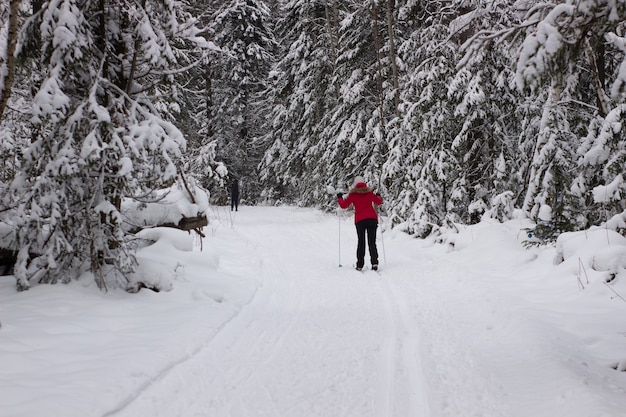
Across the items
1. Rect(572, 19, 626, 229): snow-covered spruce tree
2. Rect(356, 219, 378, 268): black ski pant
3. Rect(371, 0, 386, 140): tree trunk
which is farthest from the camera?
Rect(371, 0, 386, 140): tree trunk

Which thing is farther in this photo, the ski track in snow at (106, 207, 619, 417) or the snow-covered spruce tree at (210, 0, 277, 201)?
the snow-covered spruce tree at (210, 0, 277, 201)

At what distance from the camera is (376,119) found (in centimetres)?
1684

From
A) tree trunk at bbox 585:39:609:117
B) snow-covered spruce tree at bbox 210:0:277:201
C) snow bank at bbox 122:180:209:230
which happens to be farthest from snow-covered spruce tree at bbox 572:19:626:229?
snow-covered spruce tree at bbox 210:0:277:201

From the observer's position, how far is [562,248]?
684cm

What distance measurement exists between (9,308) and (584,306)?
23.2 feet

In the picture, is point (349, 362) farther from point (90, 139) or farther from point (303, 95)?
point (303, 95)

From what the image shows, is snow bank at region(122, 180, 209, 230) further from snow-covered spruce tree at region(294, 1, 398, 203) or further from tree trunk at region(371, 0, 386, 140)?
tree trunk at region(371, 0, 386, 140)

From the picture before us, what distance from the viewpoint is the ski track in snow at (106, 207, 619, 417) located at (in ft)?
10.6

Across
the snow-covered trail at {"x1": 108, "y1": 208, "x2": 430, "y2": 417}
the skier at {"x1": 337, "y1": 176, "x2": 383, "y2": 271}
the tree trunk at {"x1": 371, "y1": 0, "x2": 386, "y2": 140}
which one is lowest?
the snow-covered trail at {"x1": 108, "y1": 208, "x2": 430, "y2": 417}

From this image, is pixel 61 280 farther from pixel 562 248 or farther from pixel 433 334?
pixel 562 248

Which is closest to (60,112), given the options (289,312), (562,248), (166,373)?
(166,373)

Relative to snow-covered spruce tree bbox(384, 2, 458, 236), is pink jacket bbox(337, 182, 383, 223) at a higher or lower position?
lower

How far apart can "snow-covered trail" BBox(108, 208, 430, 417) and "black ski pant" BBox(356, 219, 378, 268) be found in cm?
111

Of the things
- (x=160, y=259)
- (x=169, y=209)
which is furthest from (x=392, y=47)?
(x=160, y=259)
